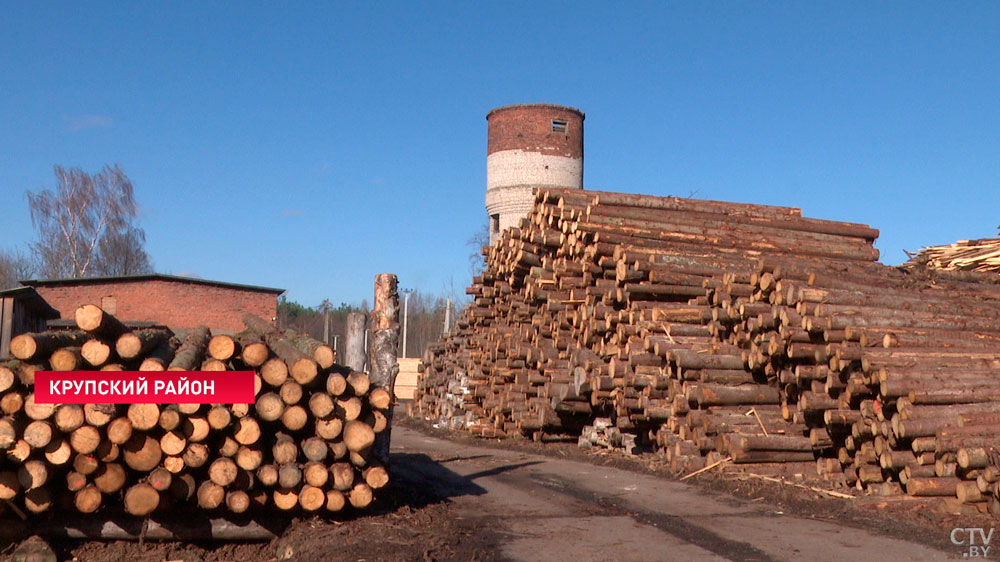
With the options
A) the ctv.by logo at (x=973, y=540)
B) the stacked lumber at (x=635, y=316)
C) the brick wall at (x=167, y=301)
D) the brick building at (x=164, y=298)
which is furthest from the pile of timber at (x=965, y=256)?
the brick building at (x=164, y=298)

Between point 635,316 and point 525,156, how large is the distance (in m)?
18.5

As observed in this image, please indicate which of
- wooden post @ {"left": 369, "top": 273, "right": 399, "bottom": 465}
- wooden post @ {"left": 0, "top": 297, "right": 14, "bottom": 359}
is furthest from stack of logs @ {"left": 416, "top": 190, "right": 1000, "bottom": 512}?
wooden post @ {"left": 0, "top": 297, "right": 14, "bottom": 359}

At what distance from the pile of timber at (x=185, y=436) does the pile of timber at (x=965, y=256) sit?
10940 mm

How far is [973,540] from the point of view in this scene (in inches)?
276

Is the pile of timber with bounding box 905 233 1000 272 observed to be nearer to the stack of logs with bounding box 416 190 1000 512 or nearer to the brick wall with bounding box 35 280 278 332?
the stack of logs with bounding box 416 190 1000 512

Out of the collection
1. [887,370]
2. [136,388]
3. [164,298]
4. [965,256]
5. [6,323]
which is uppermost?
[164,298]

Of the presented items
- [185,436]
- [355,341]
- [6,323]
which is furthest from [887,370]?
[6,323]

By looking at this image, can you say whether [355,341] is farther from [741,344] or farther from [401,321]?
[401,321]

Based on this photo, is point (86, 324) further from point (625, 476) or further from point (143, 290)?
point (143, 290)

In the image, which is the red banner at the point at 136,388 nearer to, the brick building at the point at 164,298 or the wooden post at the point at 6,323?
the wooden post at the point at 6,323

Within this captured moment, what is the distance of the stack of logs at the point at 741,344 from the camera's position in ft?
27.8

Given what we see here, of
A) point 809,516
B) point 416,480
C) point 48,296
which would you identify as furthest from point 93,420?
Answer: point 48,296

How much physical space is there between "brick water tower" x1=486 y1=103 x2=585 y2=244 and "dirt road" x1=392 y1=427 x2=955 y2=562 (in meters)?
19.0

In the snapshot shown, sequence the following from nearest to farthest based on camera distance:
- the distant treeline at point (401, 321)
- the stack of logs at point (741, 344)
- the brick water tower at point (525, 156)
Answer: the stack of logs at point (741, 344) → the brick water tower at point (525, 156) → the distant treeline at point (401, 321)
